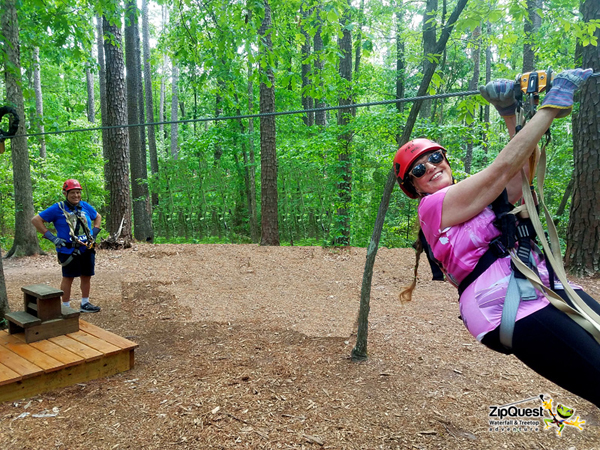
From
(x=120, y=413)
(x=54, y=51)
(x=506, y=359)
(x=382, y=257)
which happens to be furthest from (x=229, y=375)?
(x=54, y=51)

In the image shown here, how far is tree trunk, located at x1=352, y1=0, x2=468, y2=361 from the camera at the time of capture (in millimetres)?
3471

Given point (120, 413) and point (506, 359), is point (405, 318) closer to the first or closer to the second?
point (506, 359)

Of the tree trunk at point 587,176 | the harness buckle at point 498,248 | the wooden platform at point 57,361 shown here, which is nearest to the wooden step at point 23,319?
the wooden platform at point 57,361

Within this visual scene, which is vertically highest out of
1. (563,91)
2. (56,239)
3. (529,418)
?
(563,91)

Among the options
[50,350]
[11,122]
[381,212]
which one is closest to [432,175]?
[381,212]

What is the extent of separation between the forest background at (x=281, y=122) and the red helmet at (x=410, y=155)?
1853 mm

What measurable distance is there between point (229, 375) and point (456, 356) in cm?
216

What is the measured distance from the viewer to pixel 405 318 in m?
5.02

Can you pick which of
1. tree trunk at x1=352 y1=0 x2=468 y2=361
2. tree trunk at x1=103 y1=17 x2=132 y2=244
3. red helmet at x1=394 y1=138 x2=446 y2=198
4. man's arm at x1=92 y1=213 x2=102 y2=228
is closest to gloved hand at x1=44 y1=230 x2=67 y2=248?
man's arm at x1=92 y1=213 x2=102 y2=228

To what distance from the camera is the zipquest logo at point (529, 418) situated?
2859 mm

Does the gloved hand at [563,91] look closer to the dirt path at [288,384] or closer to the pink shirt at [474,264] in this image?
the pink shirt at [474,264]

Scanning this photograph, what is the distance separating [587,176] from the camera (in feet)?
19.6

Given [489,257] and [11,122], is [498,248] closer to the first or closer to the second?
[489,257]

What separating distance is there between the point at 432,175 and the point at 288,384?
2281mm
